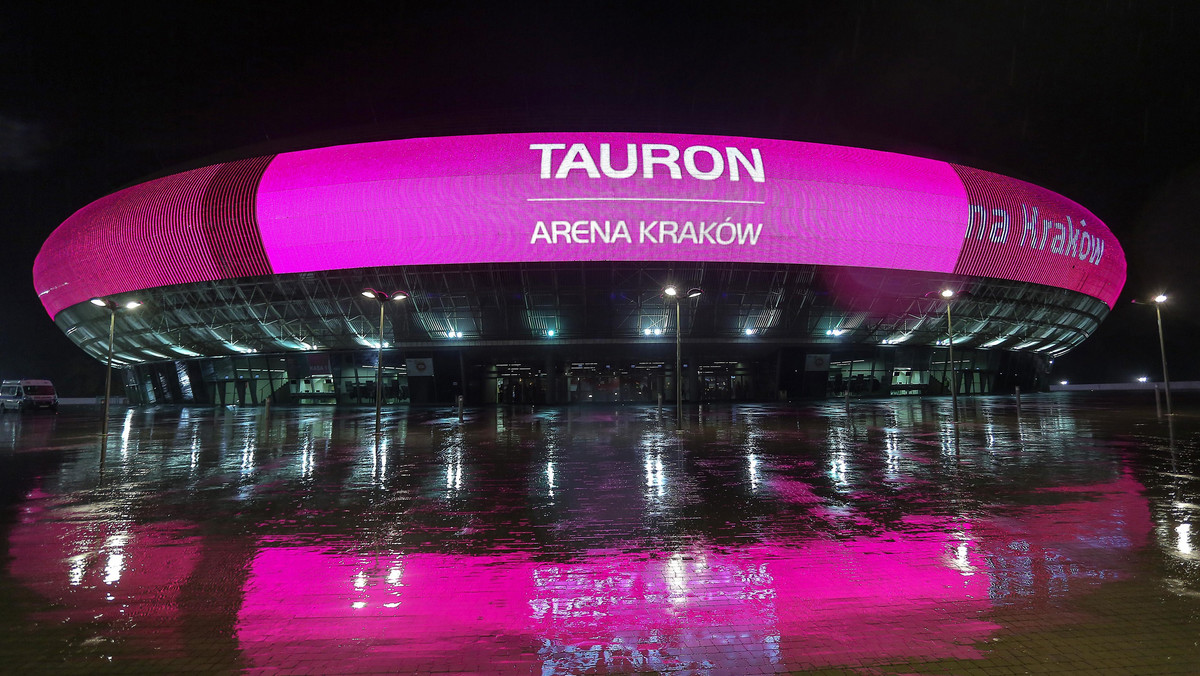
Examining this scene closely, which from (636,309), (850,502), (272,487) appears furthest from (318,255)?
(850,502)

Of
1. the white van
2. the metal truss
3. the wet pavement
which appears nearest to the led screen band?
the metal truss

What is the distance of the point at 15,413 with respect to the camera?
36750 mm

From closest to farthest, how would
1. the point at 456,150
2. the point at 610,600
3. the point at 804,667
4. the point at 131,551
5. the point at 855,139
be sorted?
1. the point at 804,667
2. the point at 610,600
3. the point at 131,551
4. the point at 456,150
5. the point at 855,139

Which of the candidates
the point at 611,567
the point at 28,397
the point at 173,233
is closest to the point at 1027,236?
the point at 611,567

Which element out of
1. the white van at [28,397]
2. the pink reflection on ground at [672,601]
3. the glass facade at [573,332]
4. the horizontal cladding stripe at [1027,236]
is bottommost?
the pink reflection on ground at [672,601]

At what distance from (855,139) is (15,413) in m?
58.0

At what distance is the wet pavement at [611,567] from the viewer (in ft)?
12.1

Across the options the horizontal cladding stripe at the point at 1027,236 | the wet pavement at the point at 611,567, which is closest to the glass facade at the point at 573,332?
the horizontal cladding stripe at the point at 1027,236

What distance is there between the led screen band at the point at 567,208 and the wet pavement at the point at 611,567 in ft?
65.8

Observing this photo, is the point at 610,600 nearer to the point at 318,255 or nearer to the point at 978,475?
the point at 978,475

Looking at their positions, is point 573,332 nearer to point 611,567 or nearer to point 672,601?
point 611,567

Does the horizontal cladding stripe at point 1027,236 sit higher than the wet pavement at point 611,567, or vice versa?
the horizontal cladding stripe at point 1027,236

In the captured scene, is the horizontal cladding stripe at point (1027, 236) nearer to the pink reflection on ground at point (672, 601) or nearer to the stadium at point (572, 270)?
the stadium at point (572, 270)

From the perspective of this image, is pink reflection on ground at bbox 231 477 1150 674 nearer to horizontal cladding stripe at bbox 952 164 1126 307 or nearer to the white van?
horizontal cladding stripe at bbox 952 164 1126 307
